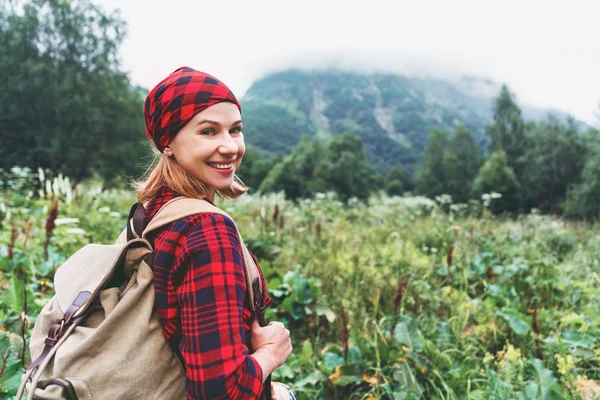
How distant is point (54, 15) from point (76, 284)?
96.4ft

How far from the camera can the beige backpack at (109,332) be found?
96 centimetres

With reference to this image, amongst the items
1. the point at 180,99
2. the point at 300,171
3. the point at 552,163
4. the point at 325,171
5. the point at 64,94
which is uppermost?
the point at 180,99

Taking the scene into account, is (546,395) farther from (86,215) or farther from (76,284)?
(86,215)

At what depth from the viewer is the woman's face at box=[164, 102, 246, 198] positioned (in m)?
1.17

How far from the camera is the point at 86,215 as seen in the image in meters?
5.23

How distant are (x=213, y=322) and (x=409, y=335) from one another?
2.17 metres

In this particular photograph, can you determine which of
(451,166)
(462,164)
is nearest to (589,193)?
(462,164)

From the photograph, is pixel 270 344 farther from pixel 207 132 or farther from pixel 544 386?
pixel 544 386

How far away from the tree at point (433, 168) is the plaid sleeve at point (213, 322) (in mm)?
61968

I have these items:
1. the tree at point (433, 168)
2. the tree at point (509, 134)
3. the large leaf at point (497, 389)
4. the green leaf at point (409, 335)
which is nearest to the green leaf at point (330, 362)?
the green leaf at point (409, 335)

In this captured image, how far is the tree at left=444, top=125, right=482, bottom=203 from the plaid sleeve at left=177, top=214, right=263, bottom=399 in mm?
58248

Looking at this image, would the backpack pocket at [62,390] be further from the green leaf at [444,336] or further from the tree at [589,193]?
the tree at [589,193]

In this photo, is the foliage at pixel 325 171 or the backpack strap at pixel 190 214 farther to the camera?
the foliage at pixel 325 171

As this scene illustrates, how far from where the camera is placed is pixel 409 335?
2.79m
